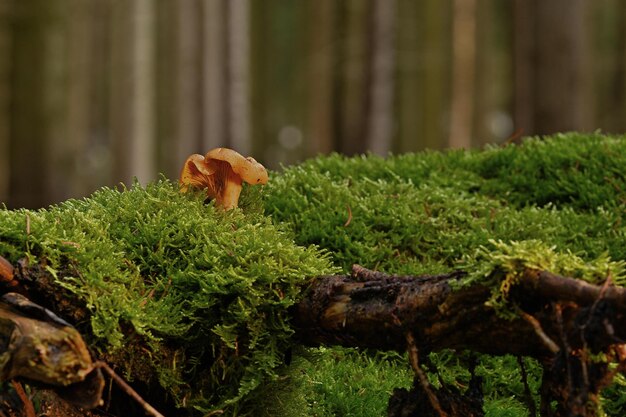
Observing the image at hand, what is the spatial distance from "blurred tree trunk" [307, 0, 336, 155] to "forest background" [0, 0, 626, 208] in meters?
0.04

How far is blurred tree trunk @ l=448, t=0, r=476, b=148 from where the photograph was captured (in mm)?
15367

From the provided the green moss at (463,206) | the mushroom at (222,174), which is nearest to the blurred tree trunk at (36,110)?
the green moss at (463,206)

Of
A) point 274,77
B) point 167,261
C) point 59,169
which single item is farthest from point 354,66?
point 167,261

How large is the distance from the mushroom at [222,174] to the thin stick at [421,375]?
3.49 ft

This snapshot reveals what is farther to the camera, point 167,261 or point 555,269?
point 167,261

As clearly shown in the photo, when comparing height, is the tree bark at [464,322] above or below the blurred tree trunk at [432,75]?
below

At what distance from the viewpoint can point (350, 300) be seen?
2135mm

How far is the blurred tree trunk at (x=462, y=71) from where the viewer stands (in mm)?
15367

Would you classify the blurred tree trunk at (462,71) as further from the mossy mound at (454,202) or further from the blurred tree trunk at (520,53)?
the mossy mound at (454,202)

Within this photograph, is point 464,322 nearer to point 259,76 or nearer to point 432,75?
point 432,75

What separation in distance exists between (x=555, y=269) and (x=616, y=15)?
24.5 meters

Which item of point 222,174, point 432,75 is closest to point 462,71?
point 432,75

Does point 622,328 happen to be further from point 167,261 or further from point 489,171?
point 489,171

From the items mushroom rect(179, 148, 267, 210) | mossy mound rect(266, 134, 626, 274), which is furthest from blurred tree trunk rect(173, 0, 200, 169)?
mushroom rect(179, 148, 267, 210)
